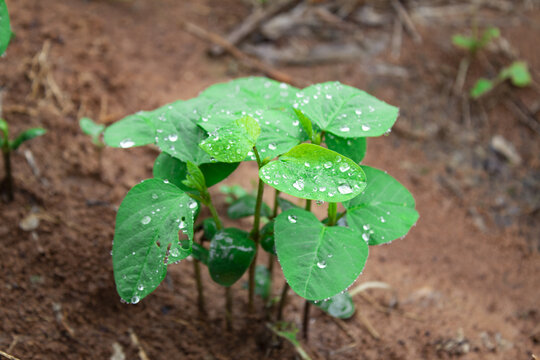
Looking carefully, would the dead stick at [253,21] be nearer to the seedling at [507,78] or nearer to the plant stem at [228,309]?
the seedling at [507,78]

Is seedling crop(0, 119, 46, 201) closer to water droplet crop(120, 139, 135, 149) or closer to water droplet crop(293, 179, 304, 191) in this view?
water droplet crop(120, 139, 135, 149)

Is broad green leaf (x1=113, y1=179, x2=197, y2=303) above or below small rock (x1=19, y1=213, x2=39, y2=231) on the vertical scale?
above

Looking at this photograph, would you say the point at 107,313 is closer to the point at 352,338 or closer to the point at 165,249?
the point at 165,249

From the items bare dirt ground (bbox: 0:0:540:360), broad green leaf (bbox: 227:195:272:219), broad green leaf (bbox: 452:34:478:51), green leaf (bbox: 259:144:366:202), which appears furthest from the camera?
broad green leaf (bbox: 452:34:478:51)

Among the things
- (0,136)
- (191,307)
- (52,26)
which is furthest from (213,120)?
(52,26)

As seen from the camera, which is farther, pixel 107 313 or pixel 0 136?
pixel 0 136

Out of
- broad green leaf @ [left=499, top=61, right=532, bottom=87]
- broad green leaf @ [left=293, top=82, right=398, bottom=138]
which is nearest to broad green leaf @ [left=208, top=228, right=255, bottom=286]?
broad green leaf @ [left=293, top=82, right=398, bottom=138]

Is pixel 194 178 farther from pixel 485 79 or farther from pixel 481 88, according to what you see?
pixel 485 79

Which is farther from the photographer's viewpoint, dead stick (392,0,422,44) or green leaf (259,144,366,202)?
dead stick (392,0,422,44)

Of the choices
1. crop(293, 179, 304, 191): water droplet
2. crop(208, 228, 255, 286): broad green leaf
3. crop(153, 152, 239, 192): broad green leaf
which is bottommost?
crop(208, 228, 255, 286): broad green leaf
